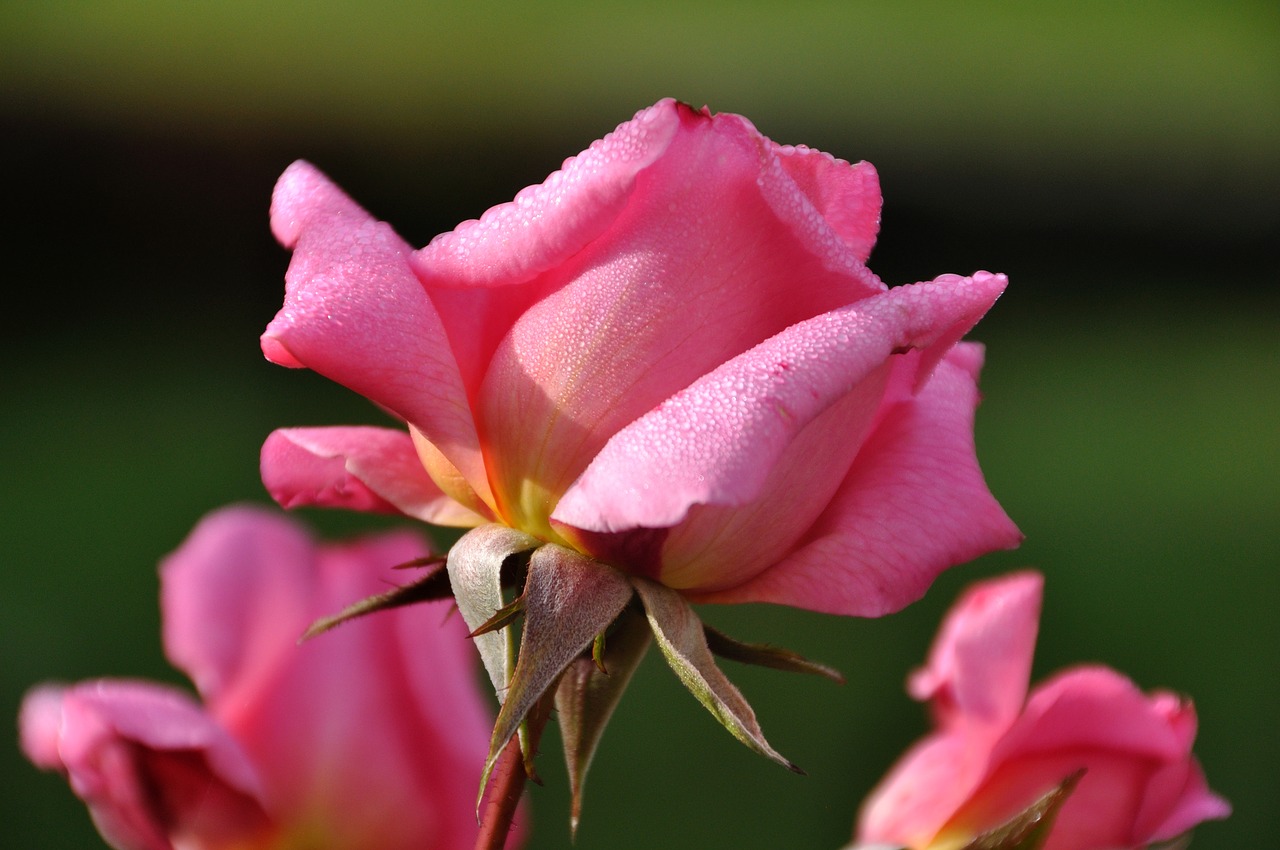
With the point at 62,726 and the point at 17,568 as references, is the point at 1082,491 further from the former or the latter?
the point at 62,726

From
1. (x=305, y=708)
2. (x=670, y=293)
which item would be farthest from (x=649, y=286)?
(x=305, y=708)

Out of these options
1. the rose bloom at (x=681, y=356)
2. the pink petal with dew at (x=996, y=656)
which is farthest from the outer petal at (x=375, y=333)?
the pink petal with dew at (x=996, y=656)

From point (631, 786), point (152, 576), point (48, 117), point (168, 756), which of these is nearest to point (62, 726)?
point (168, 756)

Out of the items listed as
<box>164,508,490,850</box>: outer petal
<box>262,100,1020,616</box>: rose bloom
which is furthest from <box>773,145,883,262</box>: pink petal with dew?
<box>164,508,490,850</box>: outer petal

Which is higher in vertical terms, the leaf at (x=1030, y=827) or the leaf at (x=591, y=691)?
the leaf at (x=591, y=691)

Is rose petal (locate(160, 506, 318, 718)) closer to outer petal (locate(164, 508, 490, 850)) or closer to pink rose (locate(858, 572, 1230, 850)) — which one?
outer petal (locate(164, 508, 490, 850))

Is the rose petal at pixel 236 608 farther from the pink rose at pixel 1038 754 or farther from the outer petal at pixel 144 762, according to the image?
the pink rose at pixel 1038 754

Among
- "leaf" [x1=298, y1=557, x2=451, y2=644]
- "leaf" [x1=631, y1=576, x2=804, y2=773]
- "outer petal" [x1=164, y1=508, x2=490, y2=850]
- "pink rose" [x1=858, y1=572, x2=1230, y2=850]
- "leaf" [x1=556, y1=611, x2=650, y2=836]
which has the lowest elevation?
"pink rose" [x1=858, y1=572, x2=1230, y2=850]

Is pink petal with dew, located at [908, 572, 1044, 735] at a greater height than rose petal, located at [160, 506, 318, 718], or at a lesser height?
lesser
